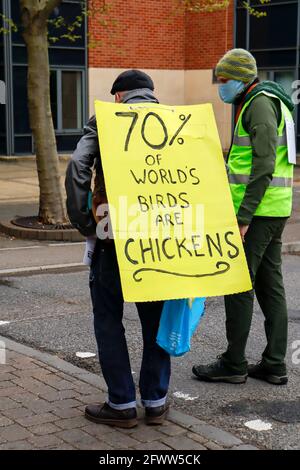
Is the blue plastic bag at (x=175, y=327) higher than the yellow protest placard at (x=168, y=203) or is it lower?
lower

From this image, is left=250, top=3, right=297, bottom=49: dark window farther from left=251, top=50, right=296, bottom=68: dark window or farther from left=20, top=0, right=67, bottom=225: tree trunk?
left=20, top=0, right=67, bottom=225: tree trunk

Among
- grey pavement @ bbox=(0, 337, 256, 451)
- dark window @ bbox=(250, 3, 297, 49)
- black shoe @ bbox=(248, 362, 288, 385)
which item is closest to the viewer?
grey pavement @ bbox=(0, 337, 256, 451)

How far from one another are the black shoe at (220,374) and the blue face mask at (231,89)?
1681 millimetres

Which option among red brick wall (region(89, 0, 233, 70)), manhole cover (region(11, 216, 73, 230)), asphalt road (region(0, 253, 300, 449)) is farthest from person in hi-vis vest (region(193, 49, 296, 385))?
red brick wall (region(89, 0, 233, 70))

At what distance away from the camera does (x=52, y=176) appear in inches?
445

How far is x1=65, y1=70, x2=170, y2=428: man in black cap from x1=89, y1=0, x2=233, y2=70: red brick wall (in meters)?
17.3

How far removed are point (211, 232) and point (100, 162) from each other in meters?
0.70

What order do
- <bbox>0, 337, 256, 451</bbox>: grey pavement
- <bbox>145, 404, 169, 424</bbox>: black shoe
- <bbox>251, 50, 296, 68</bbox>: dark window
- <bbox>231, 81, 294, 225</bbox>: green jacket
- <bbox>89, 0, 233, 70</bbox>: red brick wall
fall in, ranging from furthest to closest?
<bbox>89, 0, 233, 70</bbox>: red brick wall < <bbox>251, 50, 296, 68</bbox>: dark window < <bbox>231, 81, 294, 225</bbox>: green jacket < <bbox>145, 404, 169, 424</bbox>: black shoe < <bbox>0, 337, 256, 451</bbox>: grey pavement

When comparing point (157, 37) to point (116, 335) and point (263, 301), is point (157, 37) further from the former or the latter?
point (116, 335)

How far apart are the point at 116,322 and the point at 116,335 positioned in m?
0.07

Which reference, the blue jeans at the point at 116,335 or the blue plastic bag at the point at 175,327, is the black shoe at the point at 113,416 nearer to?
the blue jeans at the point at 116,335

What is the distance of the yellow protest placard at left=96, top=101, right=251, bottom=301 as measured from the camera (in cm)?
391

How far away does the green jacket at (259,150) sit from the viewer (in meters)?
4.55

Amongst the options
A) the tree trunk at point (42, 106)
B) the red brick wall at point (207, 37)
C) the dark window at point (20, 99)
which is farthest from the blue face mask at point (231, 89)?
the red brick wall at point (207, 37)
